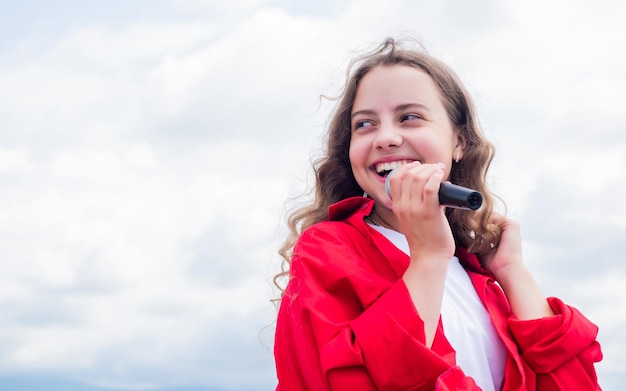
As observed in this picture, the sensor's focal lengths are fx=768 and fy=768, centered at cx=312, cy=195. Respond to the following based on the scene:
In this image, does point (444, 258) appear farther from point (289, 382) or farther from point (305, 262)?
point (289, 382)

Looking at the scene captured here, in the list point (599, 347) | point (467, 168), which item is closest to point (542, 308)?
point (599, 347)

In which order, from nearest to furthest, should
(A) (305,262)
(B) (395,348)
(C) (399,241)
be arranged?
(B) (395,348), (A) (305,262), (C) (399,241)

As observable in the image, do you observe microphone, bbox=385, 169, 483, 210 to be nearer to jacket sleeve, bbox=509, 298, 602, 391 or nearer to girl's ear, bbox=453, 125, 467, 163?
jacket sleeve, bbox=509, 298, 602, 391

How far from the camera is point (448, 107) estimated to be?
11.7ft

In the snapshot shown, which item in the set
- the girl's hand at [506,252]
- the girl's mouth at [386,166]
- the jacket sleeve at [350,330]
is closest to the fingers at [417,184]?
the jacket sleeve at [350,330]

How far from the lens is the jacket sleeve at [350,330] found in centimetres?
257

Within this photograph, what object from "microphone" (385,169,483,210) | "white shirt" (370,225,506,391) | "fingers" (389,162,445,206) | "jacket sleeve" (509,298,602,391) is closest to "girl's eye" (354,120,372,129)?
"white shirt" (370,225,506,391)

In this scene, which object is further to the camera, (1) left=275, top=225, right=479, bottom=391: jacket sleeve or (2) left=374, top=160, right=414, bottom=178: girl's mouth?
(2) left=374, top=160, right=414, bottom=178: girl's mouth

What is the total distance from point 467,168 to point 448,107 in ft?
1.18

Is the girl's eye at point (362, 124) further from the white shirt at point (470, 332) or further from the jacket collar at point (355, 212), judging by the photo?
the white shirt at point (470, 332)

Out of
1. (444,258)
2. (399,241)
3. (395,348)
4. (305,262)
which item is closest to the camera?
(395,348)

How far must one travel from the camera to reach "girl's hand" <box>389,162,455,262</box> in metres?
2.74

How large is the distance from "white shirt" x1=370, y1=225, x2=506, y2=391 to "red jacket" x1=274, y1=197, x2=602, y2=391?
5cm

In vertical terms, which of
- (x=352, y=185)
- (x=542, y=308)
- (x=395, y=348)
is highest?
(x=352, y=185)
